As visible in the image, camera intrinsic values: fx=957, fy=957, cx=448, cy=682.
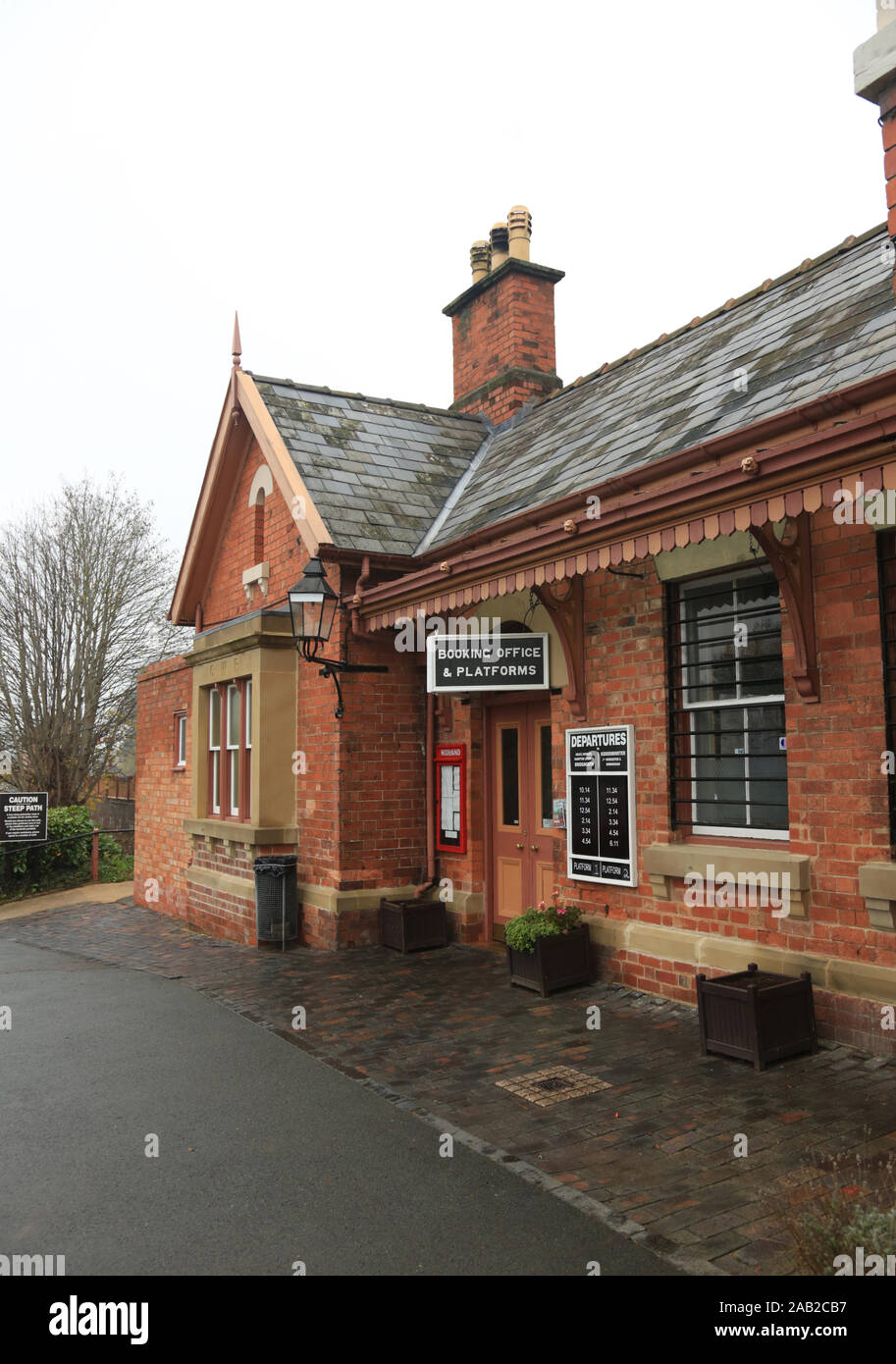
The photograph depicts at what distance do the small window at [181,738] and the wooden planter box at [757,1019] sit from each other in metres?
11.2

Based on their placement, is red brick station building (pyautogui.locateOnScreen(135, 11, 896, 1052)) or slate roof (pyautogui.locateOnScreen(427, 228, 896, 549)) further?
slate roof (pyautogui.locateOnScreen(427, 228, 896, 549))

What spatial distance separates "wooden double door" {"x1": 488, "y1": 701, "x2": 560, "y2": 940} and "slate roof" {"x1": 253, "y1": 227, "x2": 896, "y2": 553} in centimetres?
204

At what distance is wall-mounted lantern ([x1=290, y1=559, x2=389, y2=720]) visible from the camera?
9.51 meters

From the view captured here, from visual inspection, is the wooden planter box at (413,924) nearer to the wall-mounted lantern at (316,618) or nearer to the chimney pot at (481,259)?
the wall-mounted lantern at (316,618)

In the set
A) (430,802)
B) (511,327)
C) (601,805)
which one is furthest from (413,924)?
(511,327)


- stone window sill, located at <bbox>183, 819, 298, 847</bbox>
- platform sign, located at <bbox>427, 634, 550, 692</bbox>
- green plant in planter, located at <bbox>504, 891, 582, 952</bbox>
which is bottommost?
green plant in planter, located at <bbox>504, 891, 582, 952</bbox>

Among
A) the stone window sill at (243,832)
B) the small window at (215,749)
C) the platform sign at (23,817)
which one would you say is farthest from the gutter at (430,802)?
the platform sign at (23,817)

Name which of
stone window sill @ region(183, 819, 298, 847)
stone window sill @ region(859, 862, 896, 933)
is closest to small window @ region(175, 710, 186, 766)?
stone window sill @ region(183, 819, 298, 847)

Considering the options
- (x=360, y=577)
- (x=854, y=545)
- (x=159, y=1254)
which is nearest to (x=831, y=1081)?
(x=854, y=545)

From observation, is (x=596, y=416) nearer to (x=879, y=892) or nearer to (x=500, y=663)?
(x=500, y=663)

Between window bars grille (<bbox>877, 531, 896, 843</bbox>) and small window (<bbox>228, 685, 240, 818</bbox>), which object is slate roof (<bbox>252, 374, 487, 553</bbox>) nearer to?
small window (<bbox>228, 685, 240, 818</bbox>)

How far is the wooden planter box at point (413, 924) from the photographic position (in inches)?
383

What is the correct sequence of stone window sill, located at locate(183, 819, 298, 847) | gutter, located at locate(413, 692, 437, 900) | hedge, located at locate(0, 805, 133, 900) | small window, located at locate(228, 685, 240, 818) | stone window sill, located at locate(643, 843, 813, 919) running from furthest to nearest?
hedge, located at locate(0, 805, 133, 900) < small window, located at locate(228, 685, 240, 818) < stone window sill, located at locate(183, 819, 298, 847) < gutter, located at locate(413, 692, 437, 900) < stone window sill, located at locate(643, 843, 813, 919)

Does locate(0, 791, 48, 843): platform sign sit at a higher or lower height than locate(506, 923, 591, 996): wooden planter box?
higher
